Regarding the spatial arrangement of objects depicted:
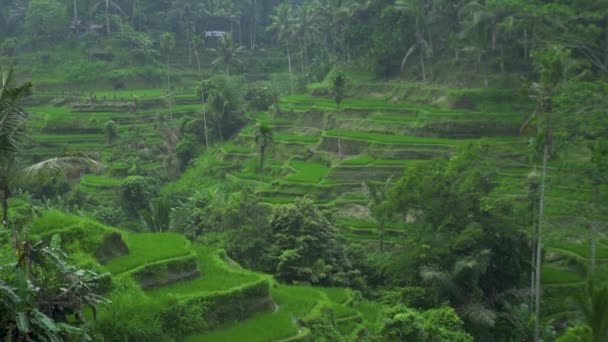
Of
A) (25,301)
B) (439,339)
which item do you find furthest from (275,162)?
(25,301)

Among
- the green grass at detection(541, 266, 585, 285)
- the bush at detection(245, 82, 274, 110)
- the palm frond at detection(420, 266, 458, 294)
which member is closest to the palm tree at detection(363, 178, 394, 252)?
the palm frond at detection(420, 266, 458, 294)

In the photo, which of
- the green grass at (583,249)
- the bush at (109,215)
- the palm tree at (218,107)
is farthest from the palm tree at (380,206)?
the palm tree at (218,107)

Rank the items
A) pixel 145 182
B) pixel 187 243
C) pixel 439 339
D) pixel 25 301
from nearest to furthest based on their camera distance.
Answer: pixel 25 301
pixel 439 339
pixel 187 243
pixel 145 182

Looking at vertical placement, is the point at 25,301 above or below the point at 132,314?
above

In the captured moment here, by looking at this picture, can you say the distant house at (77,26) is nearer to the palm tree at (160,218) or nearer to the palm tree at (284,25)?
the palm tree at (284,25)

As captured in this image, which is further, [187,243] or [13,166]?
[187,243]

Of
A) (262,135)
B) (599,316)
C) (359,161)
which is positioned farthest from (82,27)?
(599,316)

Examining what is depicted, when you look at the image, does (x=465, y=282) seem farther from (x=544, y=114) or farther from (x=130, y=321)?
(x=130, y=321)

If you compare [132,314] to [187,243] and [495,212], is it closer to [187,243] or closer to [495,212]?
[187,243]
